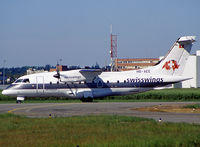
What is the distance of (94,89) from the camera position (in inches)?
1652

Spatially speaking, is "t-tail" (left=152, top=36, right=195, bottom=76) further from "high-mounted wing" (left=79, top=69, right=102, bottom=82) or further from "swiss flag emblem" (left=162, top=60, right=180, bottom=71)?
"high-mounted wing" (left=79, top=69, right=102, bottom=82)

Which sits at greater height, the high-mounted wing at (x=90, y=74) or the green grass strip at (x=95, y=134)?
the high-mounted wing at (x=90, y=74)

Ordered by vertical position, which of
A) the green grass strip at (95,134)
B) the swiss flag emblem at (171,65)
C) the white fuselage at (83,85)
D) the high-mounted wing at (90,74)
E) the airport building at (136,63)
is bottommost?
the green grass strip at (95,134)

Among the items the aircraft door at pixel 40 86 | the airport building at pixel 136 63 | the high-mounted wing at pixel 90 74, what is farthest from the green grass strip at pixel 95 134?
the airport building at pixel 136 63

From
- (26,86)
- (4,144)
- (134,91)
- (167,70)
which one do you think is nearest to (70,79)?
(26,86)

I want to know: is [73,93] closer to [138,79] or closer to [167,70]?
[138,79]

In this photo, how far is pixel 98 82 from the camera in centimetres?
4203

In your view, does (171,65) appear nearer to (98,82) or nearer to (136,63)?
(98,82)

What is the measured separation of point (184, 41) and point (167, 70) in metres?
4.34

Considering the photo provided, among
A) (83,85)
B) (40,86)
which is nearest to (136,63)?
(83,85)

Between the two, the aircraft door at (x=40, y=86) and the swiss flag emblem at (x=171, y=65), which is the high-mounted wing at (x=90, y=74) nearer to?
the aircraft door at (x=40, y=86)

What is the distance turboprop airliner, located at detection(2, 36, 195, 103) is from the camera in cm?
4153

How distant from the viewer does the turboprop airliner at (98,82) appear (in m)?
41.5

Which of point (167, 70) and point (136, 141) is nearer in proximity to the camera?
point (136, 141)
